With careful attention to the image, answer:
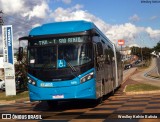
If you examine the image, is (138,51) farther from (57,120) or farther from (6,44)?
(57,120)

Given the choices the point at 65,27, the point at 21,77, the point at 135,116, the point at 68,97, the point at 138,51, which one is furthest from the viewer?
the point at 138,51

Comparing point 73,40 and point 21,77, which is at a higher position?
point 73,40

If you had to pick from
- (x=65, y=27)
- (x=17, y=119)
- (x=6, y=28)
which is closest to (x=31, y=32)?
(x=65, y=27)

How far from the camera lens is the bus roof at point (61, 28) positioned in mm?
14430

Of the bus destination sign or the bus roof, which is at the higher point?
the bus roof

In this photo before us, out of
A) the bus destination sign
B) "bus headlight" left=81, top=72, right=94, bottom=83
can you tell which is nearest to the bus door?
"bus headlight" left=81, top=72, right=94, bottom=83

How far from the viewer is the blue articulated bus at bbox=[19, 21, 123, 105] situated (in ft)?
45.0

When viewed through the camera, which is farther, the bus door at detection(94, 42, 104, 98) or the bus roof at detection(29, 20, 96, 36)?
the bus door at detection(94, 42, 104, 98)

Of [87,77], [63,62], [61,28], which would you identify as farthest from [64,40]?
[87,77]

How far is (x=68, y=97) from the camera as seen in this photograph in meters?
13.7

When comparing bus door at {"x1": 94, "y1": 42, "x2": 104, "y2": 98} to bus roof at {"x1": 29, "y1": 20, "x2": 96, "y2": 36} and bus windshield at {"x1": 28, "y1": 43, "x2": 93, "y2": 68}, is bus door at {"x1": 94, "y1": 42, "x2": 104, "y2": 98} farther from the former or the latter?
bus roof at {"x1": 29, "y1": 20, "x2": 96, "y2": 36}

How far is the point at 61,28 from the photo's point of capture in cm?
1455

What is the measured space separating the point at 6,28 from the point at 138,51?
122 metres

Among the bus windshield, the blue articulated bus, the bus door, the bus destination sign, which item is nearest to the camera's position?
the blue articulated bus
